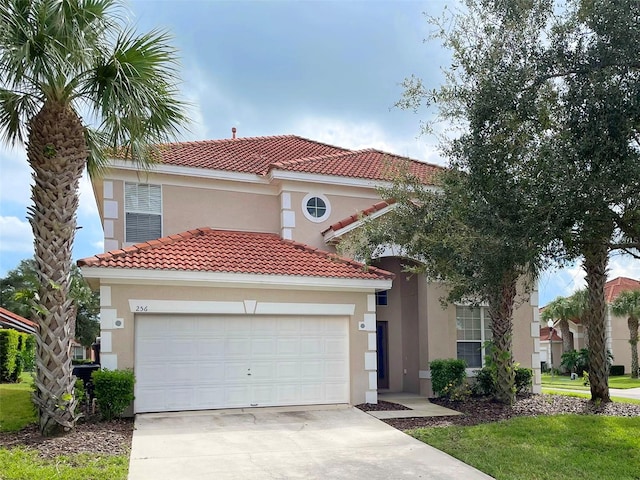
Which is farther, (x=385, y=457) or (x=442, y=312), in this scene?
(x=442, y=312)

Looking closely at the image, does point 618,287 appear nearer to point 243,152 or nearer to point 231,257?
point 243,152

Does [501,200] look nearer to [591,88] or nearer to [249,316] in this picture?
[591,88]

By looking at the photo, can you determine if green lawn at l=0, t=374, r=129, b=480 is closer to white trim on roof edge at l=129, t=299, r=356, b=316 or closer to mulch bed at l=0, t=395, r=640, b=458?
mulch bed at l=0, t=395, r=640, b=458

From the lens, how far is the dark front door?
1917cm

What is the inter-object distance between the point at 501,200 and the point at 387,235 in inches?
200

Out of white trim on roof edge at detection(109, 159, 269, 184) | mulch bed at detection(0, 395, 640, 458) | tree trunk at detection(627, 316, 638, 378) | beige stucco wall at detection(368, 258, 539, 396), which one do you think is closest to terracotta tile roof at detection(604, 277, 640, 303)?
tree trunk at detection(627, 316, 638, 378)

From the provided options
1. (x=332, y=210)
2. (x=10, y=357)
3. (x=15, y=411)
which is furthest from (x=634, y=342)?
(x=15, y=411)

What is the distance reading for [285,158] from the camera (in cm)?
2041

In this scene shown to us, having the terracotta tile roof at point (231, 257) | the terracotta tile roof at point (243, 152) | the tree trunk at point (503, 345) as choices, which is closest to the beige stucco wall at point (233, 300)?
the terracotta tile roof at point (231, 257)

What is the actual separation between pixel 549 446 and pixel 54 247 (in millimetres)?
9829


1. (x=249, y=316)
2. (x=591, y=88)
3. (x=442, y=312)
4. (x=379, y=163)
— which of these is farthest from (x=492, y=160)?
(x=379, y=163)

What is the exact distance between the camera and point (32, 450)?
9.84m

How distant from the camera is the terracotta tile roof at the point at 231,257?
13656 millimetres

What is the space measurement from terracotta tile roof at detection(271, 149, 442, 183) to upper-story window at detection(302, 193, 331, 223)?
2.64 feet
